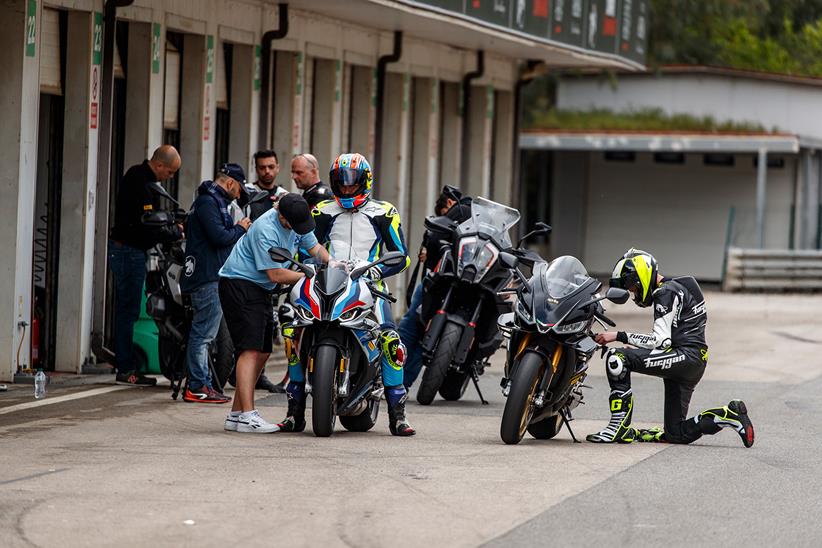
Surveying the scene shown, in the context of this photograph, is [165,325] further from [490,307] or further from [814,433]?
[814,433]

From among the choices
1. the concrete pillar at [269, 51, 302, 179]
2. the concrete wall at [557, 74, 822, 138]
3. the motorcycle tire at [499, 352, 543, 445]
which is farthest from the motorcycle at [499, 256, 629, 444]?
the concrete wall at [557, 74, 822, 138]

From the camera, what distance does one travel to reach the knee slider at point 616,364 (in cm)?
1055

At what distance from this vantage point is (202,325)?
12.1 m

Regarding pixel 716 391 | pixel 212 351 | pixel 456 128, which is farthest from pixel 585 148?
pixel 212 351

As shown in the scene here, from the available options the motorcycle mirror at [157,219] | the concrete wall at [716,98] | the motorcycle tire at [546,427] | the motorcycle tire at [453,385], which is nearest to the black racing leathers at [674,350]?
the motorcycle tire at [546,427]

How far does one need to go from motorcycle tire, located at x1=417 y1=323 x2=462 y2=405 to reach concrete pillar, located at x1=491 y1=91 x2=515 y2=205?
42.5 feet

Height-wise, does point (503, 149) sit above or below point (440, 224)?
above

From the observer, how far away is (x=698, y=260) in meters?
33.0

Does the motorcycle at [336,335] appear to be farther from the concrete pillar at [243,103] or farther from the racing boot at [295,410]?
the concrete pillar at [243,103]

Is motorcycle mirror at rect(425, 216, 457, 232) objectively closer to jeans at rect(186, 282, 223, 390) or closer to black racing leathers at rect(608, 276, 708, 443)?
jeans at rect(186, 282, 223, 390)

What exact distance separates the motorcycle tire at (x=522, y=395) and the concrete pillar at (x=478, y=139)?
46.0ft

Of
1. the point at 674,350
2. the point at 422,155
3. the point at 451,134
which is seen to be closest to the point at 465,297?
the point at 674,350

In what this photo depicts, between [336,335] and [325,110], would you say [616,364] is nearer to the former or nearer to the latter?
[336,335]

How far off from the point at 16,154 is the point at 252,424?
378 centimetres
